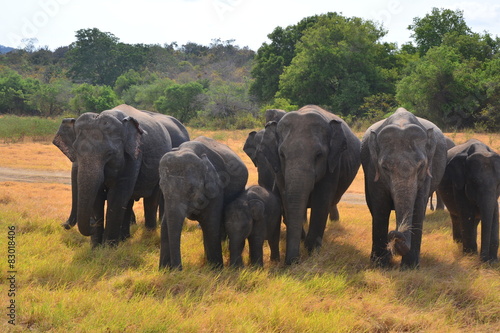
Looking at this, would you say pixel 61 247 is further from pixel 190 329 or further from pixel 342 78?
pixel 342 78

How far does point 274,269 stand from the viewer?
7.43 metres

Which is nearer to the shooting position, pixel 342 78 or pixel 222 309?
pixel 222 309

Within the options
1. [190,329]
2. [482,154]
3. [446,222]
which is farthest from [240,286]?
[446,222]

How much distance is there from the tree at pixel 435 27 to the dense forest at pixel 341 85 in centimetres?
8

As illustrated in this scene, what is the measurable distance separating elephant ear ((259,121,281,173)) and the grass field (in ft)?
4.55

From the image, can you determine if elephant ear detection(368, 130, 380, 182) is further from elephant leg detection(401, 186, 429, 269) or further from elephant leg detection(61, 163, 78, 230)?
elephant leg detection(61, 163, 78, 230)

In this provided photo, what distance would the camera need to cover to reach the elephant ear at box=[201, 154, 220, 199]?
695 cm

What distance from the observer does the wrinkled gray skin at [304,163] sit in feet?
24.2

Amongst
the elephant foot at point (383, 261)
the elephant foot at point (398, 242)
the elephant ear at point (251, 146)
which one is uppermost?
the elephant ear at point (251, 146)

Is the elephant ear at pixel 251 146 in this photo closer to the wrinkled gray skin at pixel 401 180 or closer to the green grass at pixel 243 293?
the green grass at pixel 243 293

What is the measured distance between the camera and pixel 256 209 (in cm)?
738

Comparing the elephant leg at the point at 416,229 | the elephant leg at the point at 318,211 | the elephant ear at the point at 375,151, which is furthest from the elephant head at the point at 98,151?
the elephant leg at the point at 416,229

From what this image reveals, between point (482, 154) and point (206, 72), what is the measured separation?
6677 centimetres

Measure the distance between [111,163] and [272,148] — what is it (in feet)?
7.46
